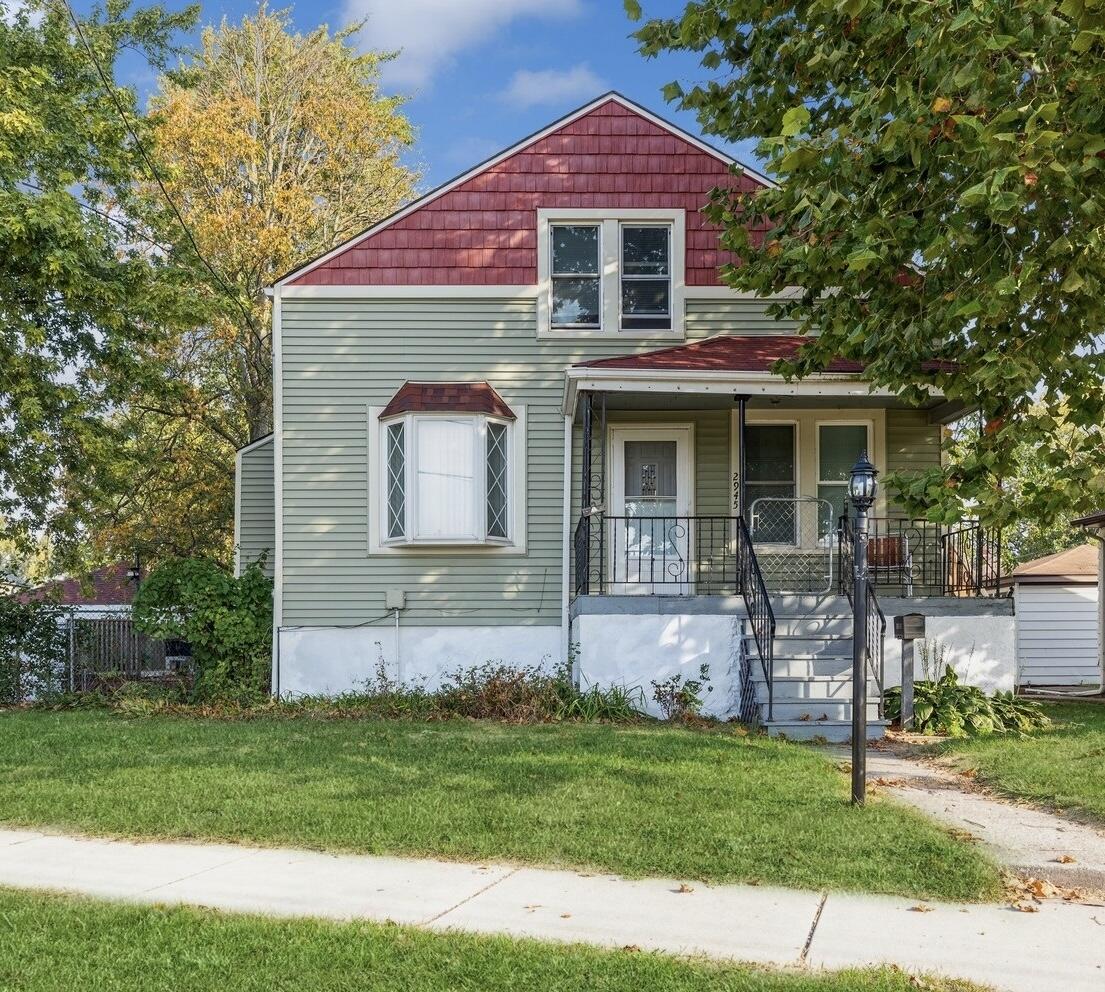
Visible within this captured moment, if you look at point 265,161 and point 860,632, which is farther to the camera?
point 265,161

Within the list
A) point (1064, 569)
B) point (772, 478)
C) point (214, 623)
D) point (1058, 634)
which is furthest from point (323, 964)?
point (1064, 569)

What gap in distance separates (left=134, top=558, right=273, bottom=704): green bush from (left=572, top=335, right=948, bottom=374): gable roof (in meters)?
5.31

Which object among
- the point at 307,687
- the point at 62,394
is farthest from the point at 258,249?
the point at 307,687

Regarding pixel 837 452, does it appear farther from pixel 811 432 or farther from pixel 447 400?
pixel 447 400

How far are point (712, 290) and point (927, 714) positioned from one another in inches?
229

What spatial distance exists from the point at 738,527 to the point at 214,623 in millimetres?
6705

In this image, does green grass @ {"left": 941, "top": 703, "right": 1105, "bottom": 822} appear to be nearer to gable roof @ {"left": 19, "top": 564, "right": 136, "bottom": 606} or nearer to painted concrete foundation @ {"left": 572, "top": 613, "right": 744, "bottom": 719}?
painted concrete foundation @ {"left": 572, "top": 613, "right": 744, "bottom": 719}

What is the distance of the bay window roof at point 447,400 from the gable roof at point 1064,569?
12.5m

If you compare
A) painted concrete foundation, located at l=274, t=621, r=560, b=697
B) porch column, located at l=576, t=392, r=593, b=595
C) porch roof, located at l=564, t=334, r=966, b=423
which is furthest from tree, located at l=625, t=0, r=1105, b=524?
A: painted concrete foundation, located at l=274, t=621, r=560, b=697

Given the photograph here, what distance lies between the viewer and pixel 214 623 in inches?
572

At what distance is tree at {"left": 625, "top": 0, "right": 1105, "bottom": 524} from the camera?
6.55 meters

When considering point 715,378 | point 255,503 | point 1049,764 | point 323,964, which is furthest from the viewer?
point 255,503

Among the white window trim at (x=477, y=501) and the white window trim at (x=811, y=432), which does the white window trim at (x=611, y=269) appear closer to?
the white window trim at (x=477, y=501)

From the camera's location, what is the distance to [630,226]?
14820 mm
